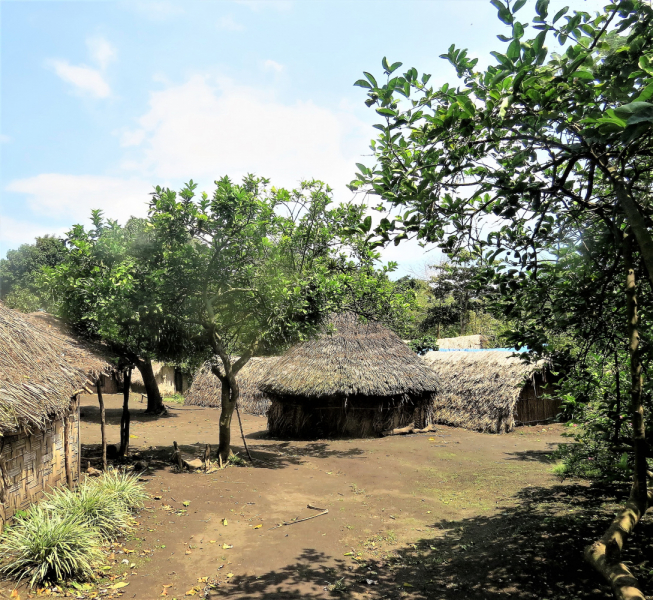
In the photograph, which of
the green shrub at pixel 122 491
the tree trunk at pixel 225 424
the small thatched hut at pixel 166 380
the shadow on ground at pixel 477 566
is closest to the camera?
the shadow on ground at pixel 477 566

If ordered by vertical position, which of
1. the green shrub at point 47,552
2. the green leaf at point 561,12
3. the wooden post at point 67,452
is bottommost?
the green shrub at point 47,552

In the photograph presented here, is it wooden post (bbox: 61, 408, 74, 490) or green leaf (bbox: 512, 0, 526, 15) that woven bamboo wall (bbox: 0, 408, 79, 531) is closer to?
wooden post (bbox: 61, 408, 74, 490)

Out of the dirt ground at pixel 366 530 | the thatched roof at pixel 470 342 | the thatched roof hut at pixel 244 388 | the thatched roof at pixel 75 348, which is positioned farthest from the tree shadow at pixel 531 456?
the thatched roof at pixel 470 342

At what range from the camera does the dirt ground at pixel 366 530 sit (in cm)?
521

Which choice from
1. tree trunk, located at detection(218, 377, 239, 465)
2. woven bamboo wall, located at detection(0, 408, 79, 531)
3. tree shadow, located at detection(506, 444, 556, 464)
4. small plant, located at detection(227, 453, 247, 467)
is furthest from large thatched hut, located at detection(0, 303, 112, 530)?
tree shadow, located at detection(506, 444, 556, 464)

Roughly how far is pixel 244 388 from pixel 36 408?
15.9 m

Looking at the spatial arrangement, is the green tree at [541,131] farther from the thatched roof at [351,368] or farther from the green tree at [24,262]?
the green tree at [24,262]

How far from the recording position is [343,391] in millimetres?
15422

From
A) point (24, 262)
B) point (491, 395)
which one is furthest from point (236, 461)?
point (24, 262)

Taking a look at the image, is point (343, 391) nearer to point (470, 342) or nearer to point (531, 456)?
point (531, 456)

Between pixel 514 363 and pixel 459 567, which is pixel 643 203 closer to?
pixel 459 567

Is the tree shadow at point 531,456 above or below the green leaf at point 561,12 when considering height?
below

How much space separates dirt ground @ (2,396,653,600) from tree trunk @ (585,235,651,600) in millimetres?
2319

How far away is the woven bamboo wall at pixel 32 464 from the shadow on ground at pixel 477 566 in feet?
10.2
